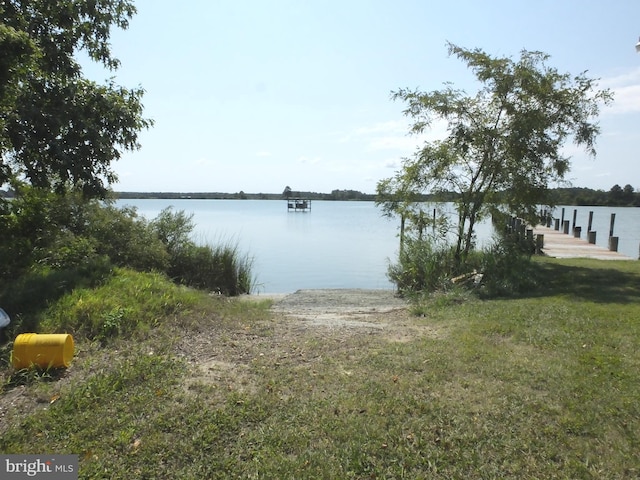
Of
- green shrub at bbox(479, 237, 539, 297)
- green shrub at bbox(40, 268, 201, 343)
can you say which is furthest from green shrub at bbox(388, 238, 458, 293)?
green shrub at bbox(40, 268, 201, 343)

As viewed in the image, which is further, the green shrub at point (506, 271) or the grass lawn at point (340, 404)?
the green shrub at point (506, 271)

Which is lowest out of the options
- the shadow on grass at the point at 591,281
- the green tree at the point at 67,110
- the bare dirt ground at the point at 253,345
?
the bare dirt ground at the point at 253,345

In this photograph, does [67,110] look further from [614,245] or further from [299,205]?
[299,205]

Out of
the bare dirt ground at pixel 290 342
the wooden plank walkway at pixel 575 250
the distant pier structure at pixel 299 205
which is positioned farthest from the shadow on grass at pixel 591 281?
the distant pier structure at pixel 299 205

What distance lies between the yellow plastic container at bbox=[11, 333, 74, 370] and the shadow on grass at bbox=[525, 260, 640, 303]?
7889 mm

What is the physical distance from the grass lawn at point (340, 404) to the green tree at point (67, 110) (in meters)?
3.67

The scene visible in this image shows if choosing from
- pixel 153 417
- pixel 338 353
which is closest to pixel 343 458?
pixel 153 417

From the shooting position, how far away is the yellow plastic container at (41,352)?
487 cm

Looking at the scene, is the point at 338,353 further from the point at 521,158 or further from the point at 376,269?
the point at 376,269

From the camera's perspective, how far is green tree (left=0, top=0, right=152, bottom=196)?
821cm

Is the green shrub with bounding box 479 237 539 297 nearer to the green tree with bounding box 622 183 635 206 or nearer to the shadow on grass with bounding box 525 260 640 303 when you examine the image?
the shadow on grass with bounding box 525 260 640 303

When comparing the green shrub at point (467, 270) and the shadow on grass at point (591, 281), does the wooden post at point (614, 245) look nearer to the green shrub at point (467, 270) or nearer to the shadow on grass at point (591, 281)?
the shadow on grass at point (591, 281)

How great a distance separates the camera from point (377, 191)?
592 inches

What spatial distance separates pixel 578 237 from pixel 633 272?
45.9 ft
